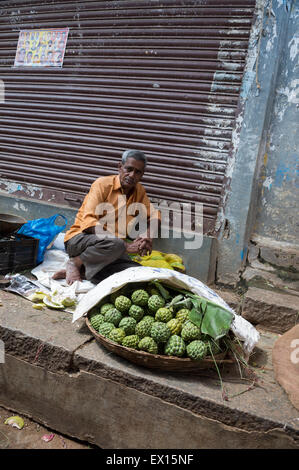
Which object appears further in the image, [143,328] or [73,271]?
→ [73,271]

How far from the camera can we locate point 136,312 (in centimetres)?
228

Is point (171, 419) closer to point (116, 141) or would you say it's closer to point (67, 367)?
point (67, 367)

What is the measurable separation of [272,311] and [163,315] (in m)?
1.41

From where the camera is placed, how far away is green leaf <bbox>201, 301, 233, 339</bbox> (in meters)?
2.08

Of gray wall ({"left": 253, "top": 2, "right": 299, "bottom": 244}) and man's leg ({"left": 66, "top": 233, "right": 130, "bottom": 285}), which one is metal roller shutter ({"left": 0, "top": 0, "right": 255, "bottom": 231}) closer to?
gray wall ({"left": 253, "top": 2, "right": 299, "bottom": 244})

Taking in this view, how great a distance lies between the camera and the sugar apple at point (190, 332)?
2.08 metres

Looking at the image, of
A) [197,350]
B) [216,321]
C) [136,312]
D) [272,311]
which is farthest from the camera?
[272,311]

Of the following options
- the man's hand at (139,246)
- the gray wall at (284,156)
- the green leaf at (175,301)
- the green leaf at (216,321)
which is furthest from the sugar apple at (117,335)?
the gray wall at (284,156)

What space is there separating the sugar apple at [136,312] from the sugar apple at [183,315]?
0.24 meters

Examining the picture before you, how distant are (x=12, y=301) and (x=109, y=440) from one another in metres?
1.43

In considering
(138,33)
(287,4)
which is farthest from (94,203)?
(287,4)

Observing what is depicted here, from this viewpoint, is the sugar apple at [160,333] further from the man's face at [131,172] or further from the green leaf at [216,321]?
the man's face at [131,172]

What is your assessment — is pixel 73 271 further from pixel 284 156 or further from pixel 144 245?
pixel 284 156

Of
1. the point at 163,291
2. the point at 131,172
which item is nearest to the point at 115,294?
the point at 163,291
